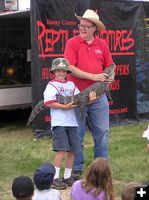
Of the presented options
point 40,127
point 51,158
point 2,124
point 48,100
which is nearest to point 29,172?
point 51,158

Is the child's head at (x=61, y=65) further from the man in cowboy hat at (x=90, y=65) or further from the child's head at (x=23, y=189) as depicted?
the child's head at (x=23, y=189)

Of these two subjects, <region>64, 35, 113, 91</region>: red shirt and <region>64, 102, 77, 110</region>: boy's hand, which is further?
<region>64, 35, 113, 91</region>: red shirt

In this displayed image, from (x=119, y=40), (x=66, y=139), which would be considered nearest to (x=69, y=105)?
(x=66, y=139)

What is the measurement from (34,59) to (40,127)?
119 centimetres

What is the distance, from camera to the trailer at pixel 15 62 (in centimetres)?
945

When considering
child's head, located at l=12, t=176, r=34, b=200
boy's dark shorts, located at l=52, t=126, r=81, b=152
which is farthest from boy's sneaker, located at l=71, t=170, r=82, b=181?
child's head, located at l=12, t=176, r=34, b=200

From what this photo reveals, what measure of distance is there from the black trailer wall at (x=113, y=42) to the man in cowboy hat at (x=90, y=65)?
283 centimetres

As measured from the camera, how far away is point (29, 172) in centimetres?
605

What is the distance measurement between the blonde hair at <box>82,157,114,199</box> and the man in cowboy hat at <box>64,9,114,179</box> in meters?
Answer: 1.94

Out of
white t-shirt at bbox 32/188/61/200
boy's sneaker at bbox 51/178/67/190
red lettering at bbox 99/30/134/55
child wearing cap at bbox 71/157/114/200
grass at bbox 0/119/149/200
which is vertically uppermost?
red lettering at bbox 99/30/134/55

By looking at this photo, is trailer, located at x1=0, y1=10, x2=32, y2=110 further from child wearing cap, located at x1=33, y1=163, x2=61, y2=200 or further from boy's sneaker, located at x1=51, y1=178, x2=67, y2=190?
child wearing cap, located at x1=33, y1=163, x2=61, y2=200

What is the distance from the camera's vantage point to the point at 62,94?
17.2 feet

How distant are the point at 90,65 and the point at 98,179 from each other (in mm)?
2163

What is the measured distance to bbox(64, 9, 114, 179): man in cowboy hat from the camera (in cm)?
540
